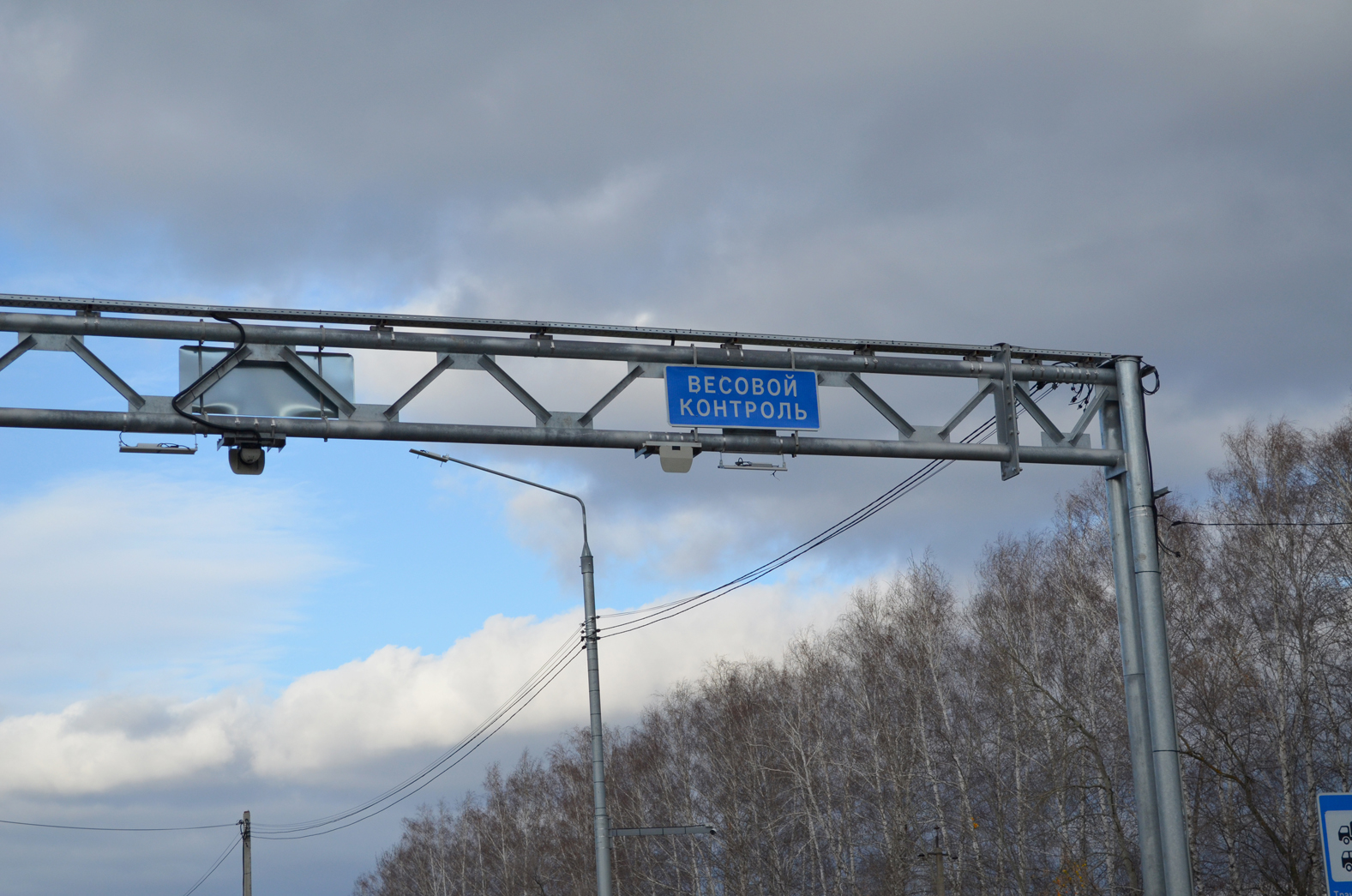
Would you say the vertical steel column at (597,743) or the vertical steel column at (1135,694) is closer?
the vertical steel column at (1135,694)

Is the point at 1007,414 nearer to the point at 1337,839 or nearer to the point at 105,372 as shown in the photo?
the point at 1337,839

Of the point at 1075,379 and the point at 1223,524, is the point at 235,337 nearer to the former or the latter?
the point at 1075,379

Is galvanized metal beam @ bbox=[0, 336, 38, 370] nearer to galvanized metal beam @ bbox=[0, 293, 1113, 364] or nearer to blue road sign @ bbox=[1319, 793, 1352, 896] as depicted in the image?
galvanized metal beam @ bbox=[0, 293, 1113, 364]

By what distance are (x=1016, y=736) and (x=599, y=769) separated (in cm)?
2559

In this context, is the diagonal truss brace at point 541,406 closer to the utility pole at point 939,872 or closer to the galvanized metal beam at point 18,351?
the galvanized metal beam at point 18,351

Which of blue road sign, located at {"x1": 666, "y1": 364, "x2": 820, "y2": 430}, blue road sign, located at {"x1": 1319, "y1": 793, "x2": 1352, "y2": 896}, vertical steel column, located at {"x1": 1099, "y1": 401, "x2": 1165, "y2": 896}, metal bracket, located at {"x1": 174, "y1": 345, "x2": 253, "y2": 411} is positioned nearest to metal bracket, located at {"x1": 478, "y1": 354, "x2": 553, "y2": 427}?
blue road sign, located at {"x1": 666, "y1": 364, "x2": 820, "y2": 430}

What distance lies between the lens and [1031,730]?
41469 mm

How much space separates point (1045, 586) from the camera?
4575 cm

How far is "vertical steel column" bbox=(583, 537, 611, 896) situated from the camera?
18.9 metres

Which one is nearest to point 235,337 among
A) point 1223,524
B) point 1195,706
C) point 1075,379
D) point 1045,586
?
point 1075,379

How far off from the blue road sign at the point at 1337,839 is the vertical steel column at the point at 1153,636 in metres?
Answer: 3.53

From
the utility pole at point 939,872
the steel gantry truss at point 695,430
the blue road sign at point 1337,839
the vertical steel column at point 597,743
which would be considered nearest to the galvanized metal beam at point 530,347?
the steel gantry truss at point 695,430

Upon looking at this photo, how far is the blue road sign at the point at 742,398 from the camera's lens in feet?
42.0

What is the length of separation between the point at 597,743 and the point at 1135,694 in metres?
8.69
